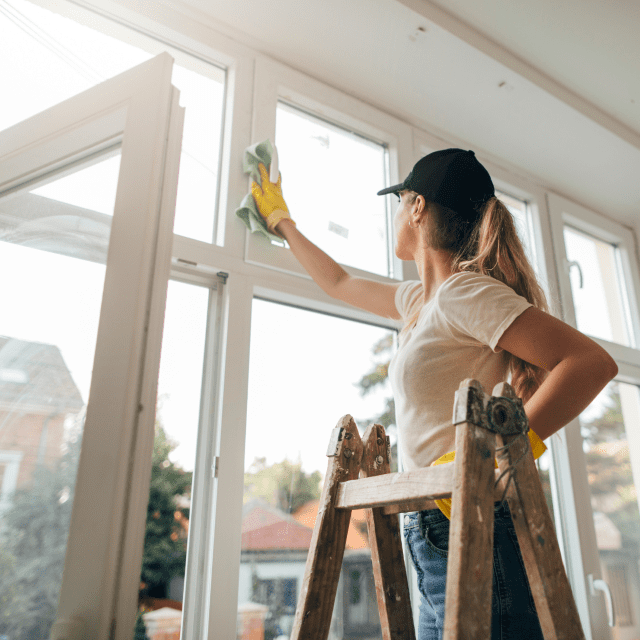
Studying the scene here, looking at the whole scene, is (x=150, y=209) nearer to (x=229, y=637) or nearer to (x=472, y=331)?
(x=472, y=331)

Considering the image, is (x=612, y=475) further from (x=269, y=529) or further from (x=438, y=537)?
(x=438, y=537)

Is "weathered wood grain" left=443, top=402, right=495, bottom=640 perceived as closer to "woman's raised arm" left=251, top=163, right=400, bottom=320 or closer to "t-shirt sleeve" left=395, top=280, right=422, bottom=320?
"t-shirt sleeve" left=395, top=280, right=422, bottom=320

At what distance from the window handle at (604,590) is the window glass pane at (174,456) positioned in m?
1.49

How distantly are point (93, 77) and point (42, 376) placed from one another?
102 centimetres

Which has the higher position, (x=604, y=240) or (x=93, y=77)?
(x=604, y=240)

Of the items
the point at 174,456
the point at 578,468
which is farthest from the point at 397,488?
the point at 578,468

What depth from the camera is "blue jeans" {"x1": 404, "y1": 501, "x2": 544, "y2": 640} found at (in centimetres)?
80

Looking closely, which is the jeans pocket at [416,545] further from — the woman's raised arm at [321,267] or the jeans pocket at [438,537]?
the woman's raised arm at [321,267]

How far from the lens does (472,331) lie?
94 cm

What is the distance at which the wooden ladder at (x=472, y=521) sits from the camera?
641 mm

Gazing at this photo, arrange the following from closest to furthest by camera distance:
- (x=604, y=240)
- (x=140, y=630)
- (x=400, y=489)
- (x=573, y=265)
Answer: (x=400, y=489) < (x=140, y=630) < (x=573, y=265) < (x=604, y=240)

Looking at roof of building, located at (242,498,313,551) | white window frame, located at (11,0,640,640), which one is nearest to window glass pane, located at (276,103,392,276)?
white window frame, located at (11,0,640,640)

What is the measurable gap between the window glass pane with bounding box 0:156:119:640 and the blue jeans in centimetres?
56

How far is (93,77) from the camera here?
155 cm
